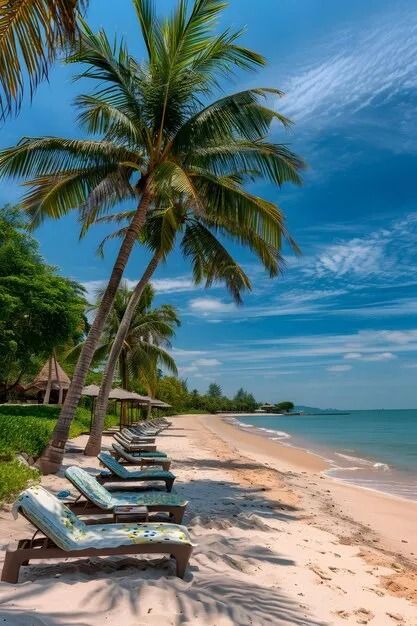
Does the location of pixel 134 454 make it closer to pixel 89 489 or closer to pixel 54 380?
pixel 89 489

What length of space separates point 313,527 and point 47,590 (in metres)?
4.26

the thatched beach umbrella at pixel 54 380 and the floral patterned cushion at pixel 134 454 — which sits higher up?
the thatched beach umbrella at pixel 54 380

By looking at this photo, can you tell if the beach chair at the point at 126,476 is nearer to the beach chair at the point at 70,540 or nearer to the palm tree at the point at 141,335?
the beach chair at the point at 70,540

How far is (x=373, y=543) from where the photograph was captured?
6.51 meters

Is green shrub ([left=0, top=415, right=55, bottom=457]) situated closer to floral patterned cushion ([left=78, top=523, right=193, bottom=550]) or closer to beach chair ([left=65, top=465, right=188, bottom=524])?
beach chair ([left=65, top=465, right=188, bottom=524])

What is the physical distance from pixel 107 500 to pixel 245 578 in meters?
1.84

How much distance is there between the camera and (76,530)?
4.11 meters

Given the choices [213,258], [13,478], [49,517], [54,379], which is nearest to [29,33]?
[49,517]

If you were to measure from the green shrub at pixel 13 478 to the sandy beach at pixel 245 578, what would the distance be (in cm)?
37

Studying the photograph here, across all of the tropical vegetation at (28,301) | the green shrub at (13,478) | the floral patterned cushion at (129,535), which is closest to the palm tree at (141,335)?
the tropical vegetation at (28,301)

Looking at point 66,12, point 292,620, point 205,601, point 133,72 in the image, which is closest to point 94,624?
Result: point 205,601

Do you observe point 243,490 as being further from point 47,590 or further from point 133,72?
point 133,72

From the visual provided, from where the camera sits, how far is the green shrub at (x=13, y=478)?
6258 millimetres

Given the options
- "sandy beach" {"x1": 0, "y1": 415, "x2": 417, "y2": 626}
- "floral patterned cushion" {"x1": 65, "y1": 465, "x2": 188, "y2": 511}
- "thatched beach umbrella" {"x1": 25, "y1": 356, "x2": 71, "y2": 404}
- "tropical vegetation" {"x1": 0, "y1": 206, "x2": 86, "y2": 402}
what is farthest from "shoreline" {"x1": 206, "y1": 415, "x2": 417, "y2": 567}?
"thatched beach umbrella" {"x1": 25, "y1": 356, "x2": 71, "y2": 404}
